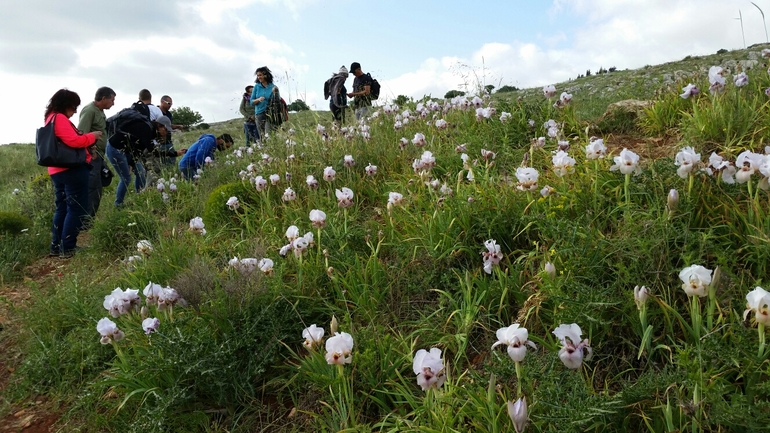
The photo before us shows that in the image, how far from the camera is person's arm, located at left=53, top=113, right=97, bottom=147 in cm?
568

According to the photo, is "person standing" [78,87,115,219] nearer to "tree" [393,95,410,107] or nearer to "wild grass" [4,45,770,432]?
"wild grass" [4,45,770,432]

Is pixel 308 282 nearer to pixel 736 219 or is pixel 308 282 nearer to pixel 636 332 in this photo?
pixel 636 332

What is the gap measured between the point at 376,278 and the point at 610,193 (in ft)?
5.34

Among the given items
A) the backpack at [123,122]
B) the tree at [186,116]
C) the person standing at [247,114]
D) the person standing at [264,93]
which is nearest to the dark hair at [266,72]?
the person standing at [264,93]

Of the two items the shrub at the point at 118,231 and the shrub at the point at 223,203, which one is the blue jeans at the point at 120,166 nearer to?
the shrub at the point at 118,231

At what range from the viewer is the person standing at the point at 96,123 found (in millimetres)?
6679

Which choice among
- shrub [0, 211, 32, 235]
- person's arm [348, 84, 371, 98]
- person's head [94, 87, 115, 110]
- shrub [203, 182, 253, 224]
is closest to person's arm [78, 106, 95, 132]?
person's head [94, 87, 115, 110]

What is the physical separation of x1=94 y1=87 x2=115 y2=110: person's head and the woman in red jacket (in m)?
0.72

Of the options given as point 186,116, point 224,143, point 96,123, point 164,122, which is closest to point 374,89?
point 224,143

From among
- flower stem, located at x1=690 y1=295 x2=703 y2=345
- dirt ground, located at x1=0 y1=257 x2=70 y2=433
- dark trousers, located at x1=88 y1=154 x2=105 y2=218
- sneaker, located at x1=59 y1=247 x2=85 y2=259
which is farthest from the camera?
dark trousers, located at x1=88 y1=154 x2=105 y2=218

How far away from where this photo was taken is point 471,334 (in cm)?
266

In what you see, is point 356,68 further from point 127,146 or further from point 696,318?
point 696,318

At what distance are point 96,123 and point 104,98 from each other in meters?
0.37

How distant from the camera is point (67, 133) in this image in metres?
5.70
